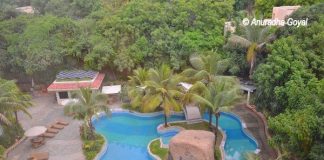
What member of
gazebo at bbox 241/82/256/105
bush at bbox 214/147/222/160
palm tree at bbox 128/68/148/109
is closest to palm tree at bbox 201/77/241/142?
bush at bbox 214/147/222/160

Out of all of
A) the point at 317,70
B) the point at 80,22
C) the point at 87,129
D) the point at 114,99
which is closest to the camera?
the point at 317,70

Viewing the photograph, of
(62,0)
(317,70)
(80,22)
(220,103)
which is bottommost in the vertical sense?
(220,103)

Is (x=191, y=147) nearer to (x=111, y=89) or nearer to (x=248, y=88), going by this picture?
(x=248, y=88)

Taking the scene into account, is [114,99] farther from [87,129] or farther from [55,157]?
[55,157]

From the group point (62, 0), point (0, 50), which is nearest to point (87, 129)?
point (0, 50)

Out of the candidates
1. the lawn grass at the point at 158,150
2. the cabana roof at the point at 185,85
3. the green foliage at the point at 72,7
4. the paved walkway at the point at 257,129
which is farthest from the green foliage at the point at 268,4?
the lawn grass at the point at 158,150

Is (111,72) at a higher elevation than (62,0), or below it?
below

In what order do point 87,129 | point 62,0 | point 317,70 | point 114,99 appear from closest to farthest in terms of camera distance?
point 317,70 < point 87,129 < point 114,99 < point 62,0

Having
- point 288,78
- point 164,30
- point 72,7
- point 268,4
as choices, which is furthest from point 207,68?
point 72,7

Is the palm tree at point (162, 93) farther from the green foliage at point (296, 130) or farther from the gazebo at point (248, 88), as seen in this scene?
the green foliage at point (296, 130)
